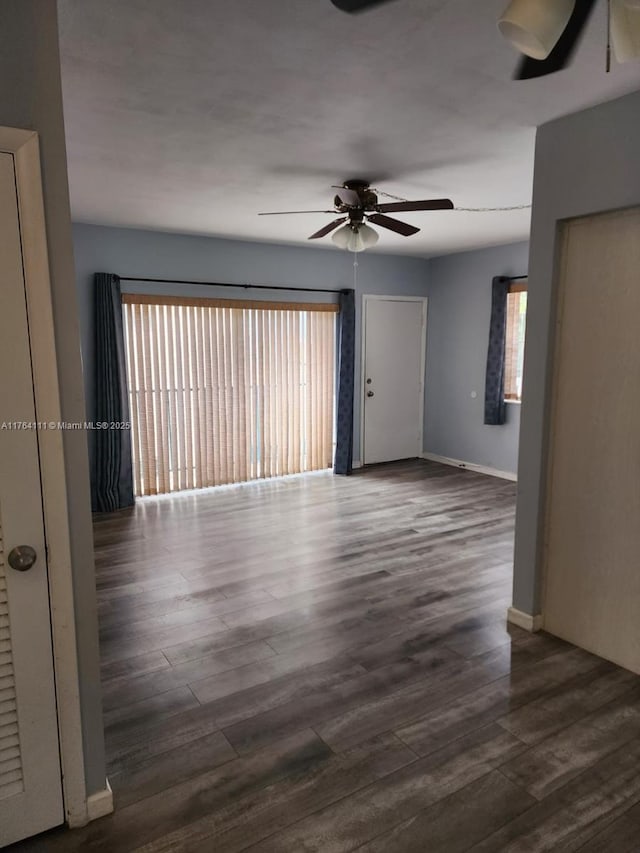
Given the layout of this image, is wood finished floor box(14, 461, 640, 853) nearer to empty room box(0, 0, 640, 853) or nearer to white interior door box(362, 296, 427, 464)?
empty room box(0, 0, 640, 853)

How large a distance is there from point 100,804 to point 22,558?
867 mm

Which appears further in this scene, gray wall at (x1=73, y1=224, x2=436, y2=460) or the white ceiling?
gray wall at (x1=73, y1=224, x2=436, y2=460)

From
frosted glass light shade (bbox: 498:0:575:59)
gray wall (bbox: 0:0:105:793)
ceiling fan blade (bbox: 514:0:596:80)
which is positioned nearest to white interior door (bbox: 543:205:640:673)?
ceiling fan blade (bbox: 514:0:596:80)

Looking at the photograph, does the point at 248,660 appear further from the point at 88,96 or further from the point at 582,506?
the point at 88,96

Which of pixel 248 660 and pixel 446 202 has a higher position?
pixel 446 202

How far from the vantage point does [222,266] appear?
17.7 feet

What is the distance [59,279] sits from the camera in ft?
5.05

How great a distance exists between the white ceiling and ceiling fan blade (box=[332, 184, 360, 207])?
0.12 m

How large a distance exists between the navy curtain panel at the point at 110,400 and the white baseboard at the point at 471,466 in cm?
368

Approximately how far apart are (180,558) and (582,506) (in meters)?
2.58

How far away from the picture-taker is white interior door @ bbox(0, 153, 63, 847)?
1474 millimetres

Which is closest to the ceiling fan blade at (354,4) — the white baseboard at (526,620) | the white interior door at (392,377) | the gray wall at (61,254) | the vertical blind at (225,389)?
the gray wall at (61,254)

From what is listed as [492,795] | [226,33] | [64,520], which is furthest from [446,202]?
[492,795]

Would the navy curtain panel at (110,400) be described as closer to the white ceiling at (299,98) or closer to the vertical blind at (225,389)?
the vertical blind at (225,389)
